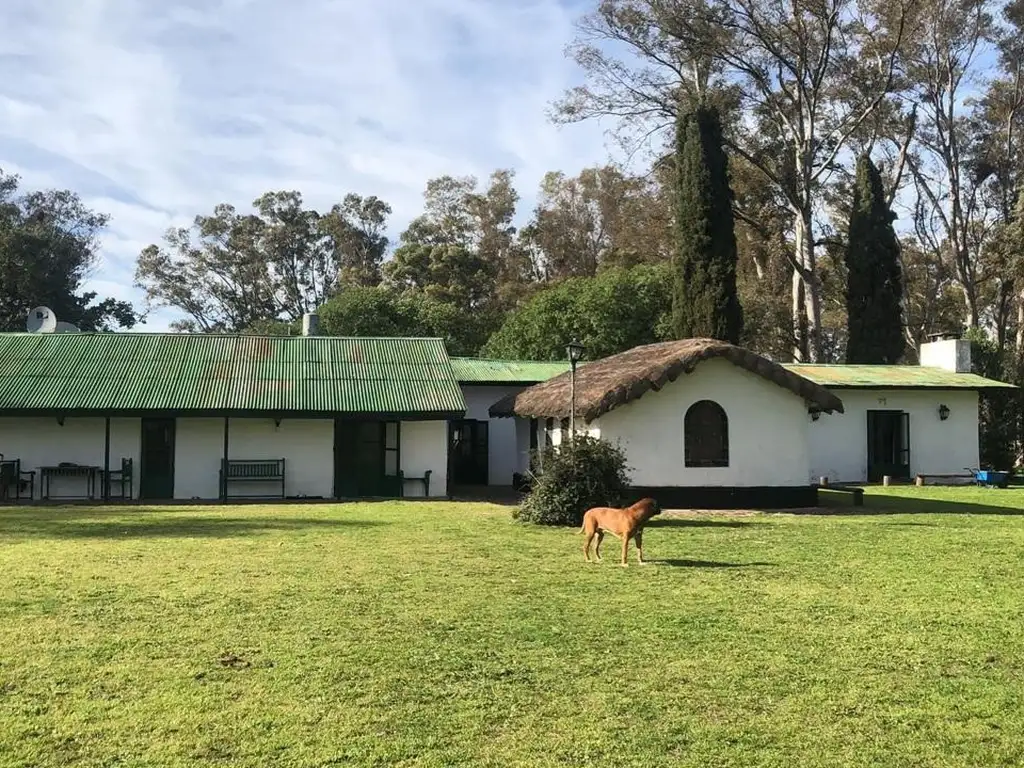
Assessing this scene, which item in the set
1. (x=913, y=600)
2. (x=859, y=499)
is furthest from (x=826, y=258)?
(x=913, y=600)

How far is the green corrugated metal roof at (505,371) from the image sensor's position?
2547cm

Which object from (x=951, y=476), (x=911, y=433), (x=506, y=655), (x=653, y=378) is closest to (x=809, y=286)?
(x=911, y=433)

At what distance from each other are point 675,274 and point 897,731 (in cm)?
2650

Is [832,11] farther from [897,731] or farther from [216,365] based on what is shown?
[897,731]

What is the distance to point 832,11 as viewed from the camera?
107 ft

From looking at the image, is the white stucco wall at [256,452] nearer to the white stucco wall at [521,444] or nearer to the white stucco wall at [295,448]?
the white stucco wall at [295,448]

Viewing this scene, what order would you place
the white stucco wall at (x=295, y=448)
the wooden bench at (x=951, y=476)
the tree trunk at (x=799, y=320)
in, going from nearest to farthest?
the white stucco wall at (x=295, y=448)
the wooden bench at (x=951, y=476)
the tree trunk at (x=799, y=320)

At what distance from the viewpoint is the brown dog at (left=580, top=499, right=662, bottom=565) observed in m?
10.3

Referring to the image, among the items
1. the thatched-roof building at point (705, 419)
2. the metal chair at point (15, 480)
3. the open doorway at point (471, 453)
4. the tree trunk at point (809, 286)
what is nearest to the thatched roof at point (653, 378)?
the thatched-roof building at point (705, 419)

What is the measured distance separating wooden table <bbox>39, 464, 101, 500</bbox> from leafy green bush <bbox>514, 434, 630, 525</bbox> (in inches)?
415

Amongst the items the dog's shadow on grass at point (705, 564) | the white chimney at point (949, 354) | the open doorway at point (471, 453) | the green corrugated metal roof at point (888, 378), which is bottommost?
the dog's shadow on grass at point (705, 564)

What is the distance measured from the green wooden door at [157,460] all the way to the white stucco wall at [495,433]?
8273 millimetres

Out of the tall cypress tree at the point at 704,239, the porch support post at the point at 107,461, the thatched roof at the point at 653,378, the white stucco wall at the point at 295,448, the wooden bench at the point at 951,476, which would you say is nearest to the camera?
the thatched roof at the point at 653,378

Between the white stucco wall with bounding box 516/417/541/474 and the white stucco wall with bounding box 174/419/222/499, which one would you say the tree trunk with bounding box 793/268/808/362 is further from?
the white stucco wall with bounding box 174/419/222/499
